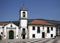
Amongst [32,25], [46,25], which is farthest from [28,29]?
[46,25]

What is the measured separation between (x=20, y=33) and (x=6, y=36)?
3.31 metres

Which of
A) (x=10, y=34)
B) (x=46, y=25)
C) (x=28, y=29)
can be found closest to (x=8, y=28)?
(x=10, y=34)

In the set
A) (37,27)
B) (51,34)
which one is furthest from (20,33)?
(51,34)

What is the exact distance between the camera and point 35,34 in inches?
2100

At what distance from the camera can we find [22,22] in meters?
52.9

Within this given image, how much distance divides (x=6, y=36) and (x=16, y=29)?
282cm

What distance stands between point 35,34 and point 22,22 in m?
4.23

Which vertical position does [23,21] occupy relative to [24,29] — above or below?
above

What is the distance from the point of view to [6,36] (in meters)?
51.9

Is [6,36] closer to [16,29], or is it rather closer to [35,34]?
[16,29]

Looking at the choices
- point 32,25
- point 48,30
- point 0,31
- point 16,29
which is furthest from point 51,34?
point 0,31

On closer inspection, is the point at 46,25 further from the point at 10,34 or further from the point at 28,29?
the point at 10,34

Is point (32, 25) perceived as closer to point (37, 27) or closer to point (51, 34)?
point (37, 27)

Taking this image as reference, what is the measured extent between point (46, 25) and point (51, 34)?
2.53 metres
